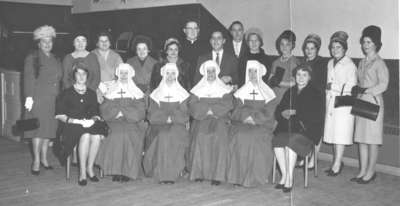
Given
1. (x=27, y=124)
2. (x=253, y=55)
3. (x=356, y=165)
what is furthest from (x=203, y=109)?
(x=356, y=165)

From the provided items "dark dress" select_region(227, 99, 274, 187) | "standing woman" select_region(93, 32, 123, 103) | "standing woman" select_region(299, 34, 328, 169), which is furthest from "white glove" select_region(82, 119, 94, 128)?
"standing woman" select_region(299, 34, 328, 169)

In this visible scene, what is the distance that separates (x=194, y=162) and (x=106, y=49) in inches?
66.8

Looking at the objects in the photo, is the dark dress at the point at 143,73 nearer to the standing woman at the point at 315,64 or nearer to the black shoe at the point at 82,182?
the black shoe at the point at 82,182

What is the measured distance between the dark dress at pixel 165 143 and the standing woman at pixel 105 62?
72cm

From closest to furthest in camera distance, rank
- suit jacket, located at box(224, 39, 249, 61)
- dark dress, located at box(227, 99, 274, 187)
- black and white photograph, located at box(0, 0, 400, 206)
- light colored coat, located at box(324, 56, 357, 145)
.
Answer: black and white photograph, located at box(0, 0, 400, 206)
dark dress, located at box(227, 99, 274, 187)
light colored coat, located at box(324, 56, 357, 145)
suit jacket, located at box(224, 39, 249, 61)

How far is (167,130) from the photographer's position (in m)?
5.12

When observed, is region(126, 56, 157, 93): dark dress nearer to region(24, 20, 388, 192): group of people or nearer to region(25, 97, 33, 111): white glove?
region(24, 20, 388, 192): group of people

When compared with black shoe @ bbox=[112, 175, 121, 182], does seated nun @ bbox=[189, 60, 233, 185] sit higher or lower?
higher

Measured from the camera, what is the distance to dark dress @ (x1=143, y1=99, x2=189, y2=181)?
5043 millimetres

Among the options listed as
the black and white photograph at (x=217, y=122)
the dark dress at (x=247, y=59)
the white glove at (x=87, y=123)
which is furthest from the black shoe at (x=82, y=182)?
the dark dress at (x=247, y=59)

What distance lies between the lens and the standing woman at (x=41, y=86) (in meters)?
5.34

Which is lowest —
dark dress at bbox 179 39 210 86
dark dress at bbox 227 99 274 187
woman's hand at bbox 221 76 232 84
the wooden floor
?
the wooden floor

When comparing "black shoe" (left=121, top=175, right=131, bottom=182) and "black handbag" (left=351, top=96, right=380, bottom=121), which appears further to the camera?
"black shoe" (left=121, top=175, right=131, bottom=182)

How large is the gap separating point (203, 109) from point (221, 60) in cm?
71
